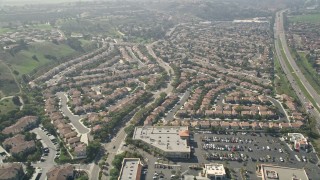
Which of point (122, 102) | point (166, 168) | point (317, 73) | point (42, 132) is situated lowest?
point (166, 168)

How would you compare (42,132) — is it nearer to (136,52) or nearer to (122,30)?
(136,52)

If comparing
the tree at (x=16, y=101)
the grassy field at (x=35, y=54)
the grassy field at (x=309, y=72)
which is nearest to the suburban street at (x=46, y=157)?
the tree at (x=16, y=101)

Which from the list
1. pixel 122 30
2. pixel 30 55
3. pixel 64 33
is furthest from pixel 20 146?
pixel 122 30

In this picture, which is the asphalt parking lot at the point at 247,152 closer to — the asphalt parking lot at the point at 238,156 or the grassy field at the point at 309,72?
the asphalt parking lot at the point at 238,156

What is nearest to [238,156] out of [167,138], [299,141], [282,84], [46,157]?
[299,141]

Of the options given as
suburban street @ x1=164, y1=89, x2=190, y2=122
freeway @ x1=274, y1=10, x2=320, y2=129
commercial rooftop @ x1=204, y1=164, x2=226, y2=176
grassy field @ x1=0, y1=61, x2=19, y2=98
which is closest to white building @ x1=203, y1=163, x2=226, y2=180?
commercial rooftop @ x1=204, y1=164, x2=226, y2=176

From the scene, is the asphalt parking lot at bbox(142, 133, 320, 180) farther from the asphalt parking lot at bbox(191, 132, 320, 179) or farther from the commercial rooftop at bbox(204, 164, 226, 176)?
the commercial rooftop at bbox(204, 164, 226, 176)
